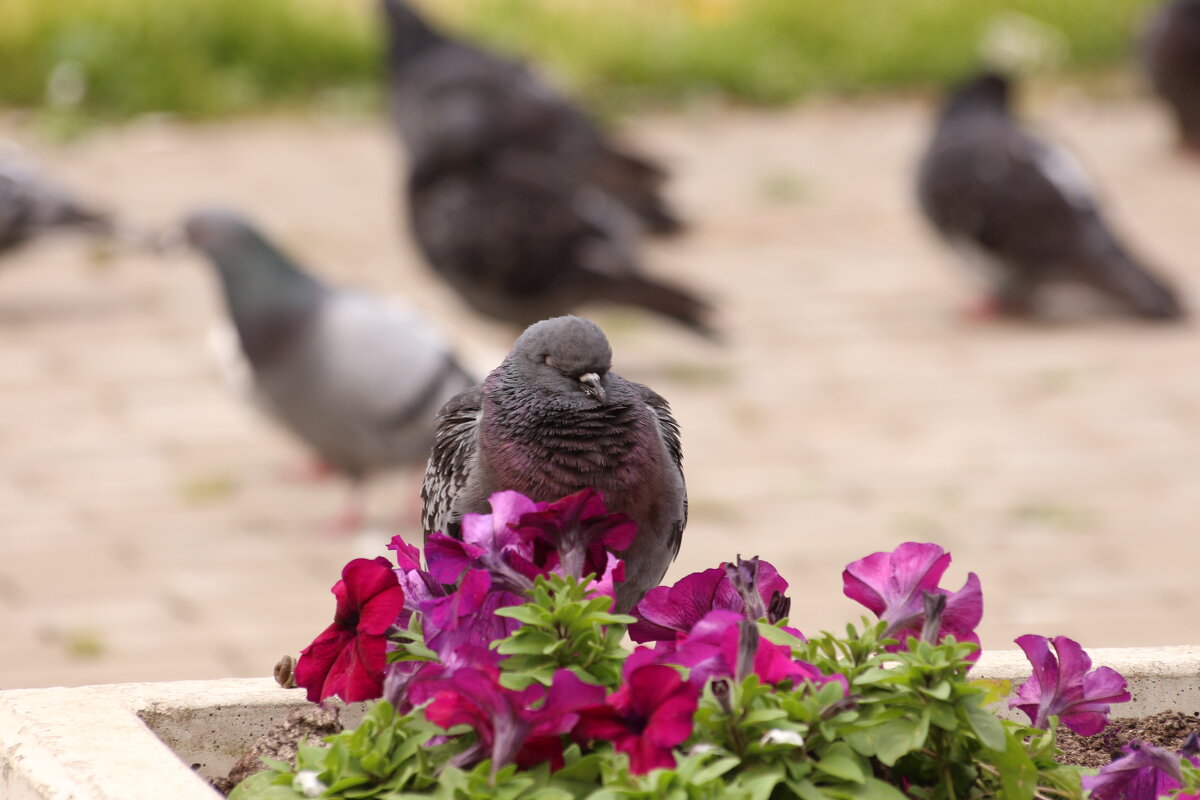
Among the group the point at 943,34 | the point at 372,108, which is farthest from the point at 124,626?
the point at 943,34

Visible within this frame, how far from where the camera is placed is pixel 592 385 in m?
1.95

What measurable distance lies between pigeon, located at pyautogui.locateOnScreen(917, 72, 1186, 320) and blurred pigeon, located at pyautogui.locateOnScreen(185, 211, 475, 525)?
275cm

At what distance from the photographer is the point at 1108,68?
11711 mm

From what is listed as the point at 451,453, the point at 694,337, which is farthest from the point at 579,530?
the point at 694,337

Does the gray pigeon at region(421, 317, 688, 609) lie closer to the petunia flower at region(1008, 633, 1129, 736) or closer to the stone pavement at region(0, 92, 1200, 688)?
the petunia flower at region(1008, 633, 1129, 736)

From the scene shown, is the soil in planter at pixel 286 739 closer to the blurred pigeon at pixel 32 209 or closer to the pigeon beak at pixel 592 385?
the pigeon beak at pixel 592 385

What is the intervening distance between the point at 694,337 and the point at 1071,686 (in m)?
4.93

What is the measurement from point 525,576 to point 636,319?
5294 mm

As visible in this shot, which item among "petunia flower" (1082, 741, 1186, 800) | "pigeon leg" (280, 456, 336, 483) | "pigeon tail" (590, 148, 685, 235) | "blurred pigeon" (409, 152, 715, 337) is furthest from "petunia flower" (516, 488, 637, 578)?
"pigeon tail" (590, 148, 685, 235)

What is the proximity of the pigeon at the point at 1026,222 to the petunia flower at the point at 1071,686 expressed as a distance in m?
5.04

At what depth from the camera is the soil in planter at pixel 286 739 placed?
5.93 feet

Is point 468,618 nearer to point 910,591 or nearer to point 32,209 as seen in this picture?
point 910,591

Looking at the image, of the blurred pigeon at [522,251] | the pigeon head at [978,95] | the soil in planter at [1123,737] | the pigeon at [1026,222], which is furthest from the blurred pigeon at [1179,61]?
the soil in planter at [1123,737]

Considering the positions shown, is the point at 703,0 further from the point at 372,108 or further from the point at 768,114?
the point at 372,108
